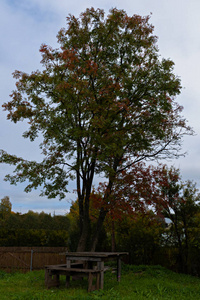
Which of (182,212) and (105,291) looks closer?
(105,291)

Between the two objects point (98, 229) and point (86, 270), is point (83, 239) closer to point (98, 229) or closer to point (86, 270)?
point (98, 229)

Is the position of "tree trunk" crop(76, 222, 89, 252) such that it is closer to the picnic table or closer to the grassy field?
the grassy field

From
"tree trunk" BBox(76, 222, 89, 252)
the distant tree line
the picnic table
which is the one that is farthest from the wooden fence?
the picnic table

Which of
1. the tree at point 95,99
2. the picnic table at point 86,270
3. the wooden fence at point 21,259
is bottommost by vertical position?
the wooden fence at point 21,259

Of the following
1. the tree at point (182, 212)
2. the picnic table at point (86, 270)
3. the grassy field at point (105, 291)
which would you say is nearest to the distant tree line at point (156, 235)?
the tree at point (182, 212)

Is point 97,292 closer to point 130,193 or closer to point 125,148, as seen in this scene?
point 130,193

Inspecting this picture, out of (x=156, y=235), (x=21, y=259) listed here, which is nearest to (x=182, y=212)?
(x=156, y=235)

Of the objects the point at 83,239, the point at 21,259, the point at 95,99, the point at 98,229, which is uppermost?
the point at 95,99

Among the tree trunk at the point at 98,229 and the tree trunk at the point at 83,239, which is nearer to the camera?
the tree trunk at the point at 83,239

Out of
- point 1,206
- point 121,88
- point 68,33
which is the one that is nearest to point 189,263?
point 121,88

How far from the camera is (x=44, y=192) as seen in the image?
12992 millimetres

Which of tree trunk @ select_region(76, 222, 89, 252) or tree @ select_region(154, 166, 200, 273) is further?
tree @ select_region(154, 166, 200, 273)

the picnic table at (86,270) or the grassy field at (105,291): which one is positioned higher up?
the picnic table at (86,270)

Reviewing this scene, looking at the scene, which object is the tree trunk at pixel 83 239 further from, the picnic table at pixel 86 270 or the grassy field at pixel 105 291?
the picnic table at pixel 86 270
